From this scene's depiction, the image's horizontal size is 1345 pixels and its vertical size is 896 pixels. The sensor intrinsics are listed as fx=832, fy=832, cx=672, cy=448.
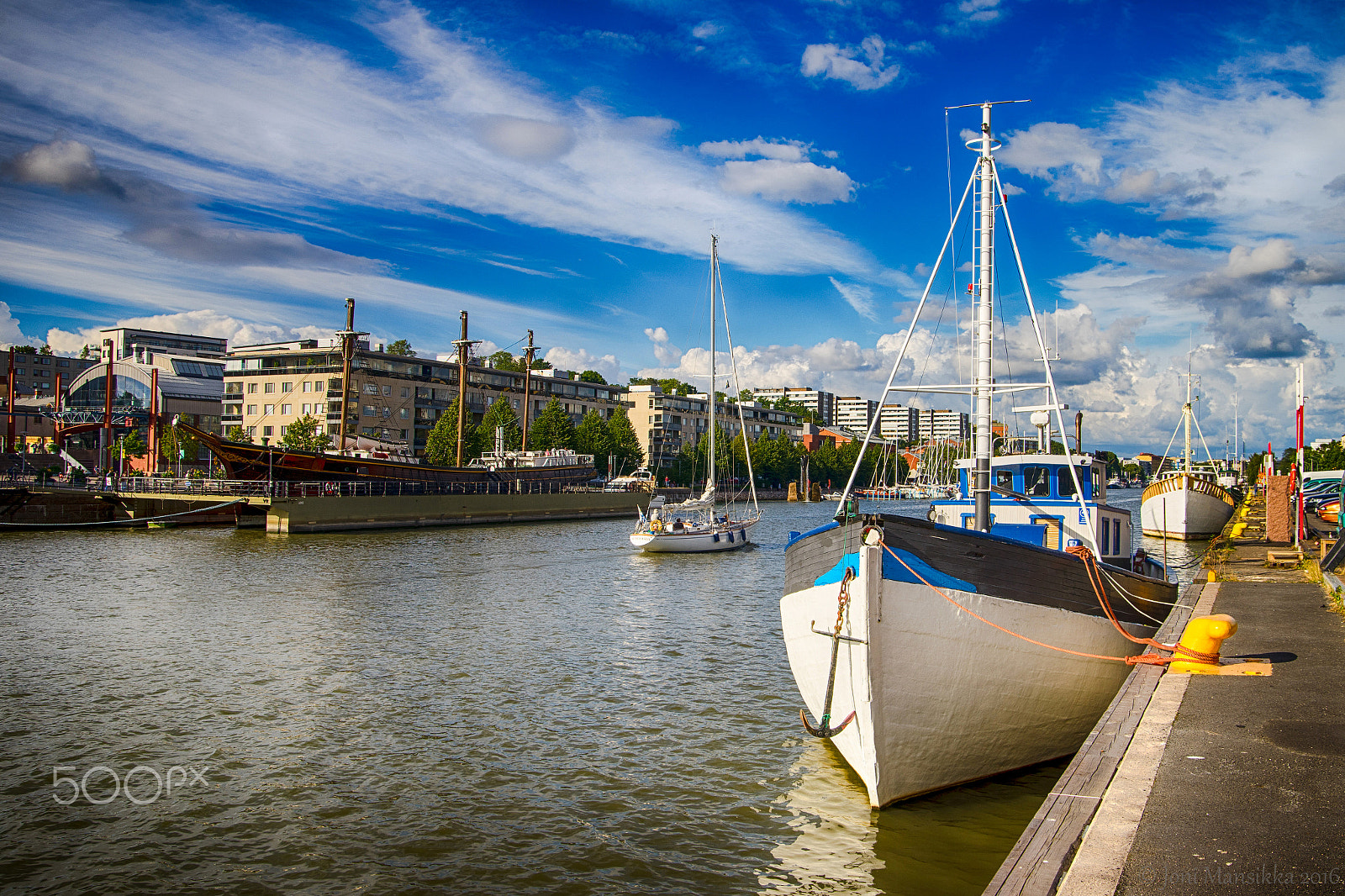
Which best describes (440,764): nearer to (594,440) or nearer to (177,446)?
(594,440)

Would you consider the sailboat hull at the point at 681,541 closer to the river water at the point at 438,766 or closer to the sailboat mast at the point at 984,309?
the river water at the point at 438,766

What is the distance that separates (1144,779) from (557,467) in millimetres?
84857

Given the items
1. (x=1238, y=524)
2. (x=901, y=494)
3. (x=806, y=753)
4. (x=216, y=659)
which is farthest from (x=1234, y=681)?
(x=901, y=494)

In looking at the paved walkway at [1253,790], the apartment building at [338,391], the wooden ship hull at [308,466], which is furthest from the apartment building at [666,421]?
the paved walkway at [1253,790]

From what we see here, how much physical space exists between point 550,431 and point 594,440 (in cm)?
1129

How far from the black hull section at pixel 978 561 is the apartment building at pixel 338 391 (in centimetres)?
10363

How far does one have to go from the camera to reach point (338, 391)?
111m

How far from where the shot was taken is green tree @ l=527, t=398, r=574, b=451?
111 meters

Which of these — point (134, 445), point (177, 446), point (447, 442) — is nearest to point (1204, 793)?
point (447, 442)

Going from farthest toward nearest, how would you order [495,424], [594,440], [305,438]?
[594,440] → [495,424] → [305,438]

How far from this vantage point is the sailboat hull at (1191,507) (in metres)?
55.5

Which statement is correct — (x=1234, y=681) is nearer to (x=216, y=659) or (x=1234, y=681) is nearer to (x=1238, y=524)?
(x=216, y=659)

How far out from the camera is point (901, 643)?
Result: 399 inches

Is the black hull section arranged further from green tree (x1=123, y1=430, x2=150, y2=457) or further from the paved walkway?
green tree (x1=123, y1=430, x2=150, y2=457)
